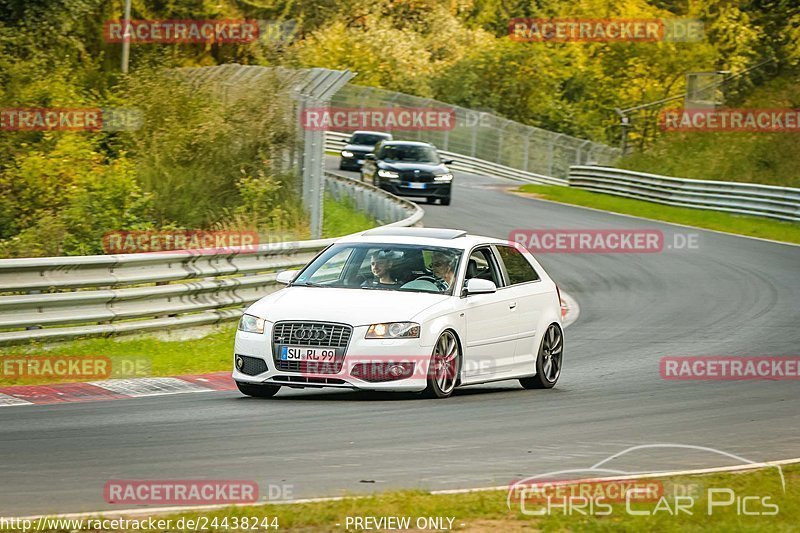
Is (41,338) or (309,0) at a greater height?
(309,0)

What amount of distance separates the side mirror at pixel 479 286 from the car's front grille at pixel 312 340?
142cm

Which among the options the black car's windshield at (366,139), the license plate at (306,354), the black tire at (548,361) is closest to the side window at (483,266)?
the black tire at (548,361)

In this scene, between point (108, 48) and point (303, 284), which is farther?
point (108, 48)

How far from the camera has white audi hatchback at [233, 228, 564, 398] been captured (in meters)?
11.8

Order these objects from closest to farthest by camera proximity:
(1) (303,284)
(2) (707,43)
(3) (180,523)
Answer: (3) (180,523) < (1) (303,284) < (2) (707,43)

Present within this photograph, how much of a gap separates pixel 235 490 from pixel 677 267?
21.0 metres

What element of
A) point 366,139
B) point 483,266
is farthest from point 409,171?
point 483,266

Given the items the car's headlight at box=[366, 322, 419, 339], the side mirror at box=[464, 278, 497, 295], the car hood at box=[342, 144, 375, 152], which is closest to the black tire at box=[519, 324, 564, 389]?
the side mirror at box=[464, 278, 497, 295]

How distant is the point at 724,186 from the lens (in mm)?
40188

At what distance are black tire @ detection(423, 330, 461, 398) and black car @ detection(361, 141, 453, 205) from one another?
25.0m

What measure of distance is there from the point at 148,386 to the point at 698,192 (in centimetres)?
3051

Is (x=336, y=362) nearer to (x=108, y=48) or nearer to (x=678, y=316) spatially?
(x=678, y=316)

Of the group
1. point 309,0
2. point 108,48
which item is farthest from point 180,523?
point 309,0

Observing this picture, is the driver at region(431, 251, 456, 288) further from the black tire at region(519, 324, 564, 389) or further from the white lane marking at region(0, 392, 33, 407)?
the white lane marking at region(0, 392, 33, 407)
